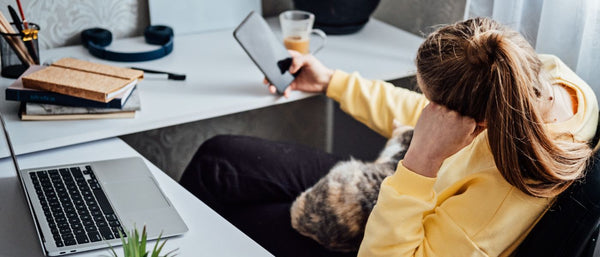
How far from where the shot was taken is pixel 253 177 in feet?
4.70

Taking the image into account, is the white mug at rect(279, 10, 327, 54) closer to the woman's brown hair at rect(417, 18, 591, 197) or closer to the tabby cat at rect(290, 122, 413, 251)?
the tabby cat at rect(290, 122, 413, 251)

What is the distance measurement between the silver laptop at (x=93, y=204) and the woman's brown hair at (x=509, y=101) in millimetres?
471

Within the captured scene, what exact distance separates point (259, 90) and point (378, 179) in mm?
388

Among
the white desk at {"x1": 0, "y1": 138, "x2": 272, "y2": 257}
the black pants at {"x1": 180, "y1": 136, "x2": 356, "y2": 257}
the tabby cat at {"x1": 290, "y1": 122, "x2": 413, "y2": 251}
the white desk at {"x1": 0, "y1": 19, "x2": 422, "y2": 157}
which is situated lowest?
the black pants at {"x1": 180, "y1": 136, "x2": 356, "y2": 257}

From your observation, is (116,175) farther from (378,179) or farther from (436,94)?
(436,94)

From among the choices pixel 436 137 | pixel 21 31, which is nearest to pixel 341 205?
pixel 436 137

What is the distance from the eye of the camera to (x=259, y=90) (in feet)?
4.72

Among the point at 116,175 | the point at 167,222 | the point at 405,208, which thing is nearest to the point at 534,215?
the point at 405,208

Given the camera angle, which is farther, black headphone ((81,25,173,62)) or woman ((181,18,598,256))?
black headphone ((81,25,173,62))

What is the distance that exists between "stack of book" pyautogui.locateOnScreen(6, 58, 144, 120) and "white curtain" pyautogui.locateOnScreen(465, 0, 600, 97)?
82 centimetres

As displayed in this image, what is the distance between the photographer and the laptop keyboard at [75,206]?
98 cm

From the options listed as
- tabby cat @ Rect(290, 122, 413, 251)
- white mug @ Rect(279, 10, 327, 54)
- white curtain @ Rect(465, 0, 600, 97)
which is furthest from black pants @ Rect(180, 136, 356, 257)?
white curtain @ Rect(465, 0, 600, 97)

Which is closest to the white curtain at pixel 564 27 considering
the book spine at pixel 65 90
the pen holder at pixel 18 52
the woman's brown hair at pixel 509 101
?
the woman's brown hair at pixel 509 101

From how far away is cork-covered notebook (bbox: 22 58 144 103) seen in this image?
1.25 meters
